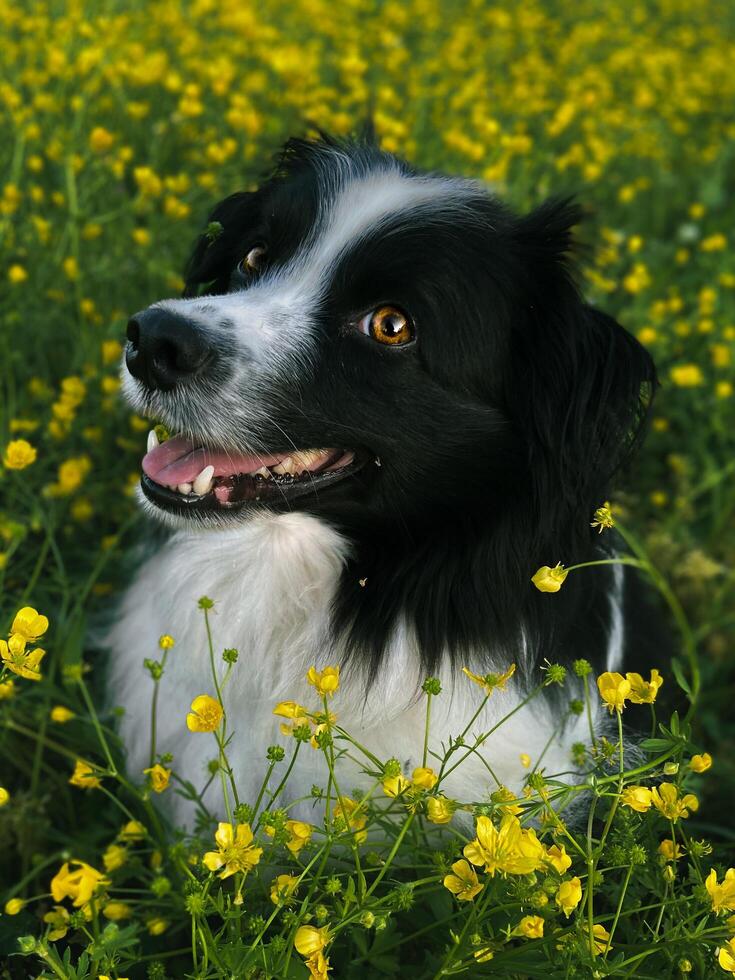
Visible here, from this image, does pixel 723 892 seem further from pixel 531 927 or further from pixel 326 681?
pixel 326 681

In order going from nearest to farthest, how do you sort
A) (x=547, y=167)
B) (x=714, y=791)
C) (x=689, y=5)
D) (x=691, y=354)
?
1. (x=714, y=791)
2. (x=691, y=354)
3. (x=547, y=167)
4. (x=689, y=5)

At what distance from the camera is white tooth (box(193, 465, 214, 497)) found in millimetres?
2043

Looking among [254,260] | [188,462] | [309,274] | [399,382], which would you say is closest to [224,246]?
[254,260]

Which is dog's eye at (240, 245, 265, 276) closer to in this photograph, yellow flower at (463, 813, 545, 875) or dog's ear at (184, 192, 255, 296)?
dog's ear at (184, 192, 255, 296)

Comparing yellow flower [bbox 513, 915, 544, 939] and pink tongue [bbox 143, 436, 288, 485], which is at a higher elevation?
pink tongue [bbox 143, 436, 288, 485]

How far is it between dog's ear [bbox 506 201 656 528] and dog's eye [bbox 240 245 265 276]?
2.00 ft

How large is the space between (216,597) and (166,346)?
0.63 m

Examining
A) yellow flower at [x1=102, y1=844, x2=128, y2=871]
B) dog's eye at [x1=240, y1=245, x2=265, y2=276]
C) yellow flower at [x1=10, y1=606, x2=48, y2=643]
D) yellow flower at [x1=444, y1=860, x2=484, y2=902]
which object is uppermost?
dog's eye at [x1=240, y1=245, x2=265, y2=276]

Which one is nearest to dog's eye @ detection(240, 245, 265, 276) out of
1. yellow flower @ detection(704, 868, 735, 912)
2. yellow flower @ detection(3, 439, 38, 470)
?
yellow flower @ detection(3, 439, 38, 470)

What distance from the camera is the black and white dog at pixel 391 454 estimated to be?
6.60 ft

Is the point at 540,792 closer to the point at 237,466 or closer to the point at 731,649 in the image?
the point at 237,466

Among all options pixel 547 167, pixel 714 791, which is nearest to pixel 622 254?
pixel 547 167

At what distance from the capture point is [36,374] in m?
3.20

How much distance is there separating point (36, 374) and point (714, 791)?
8.02 feet
